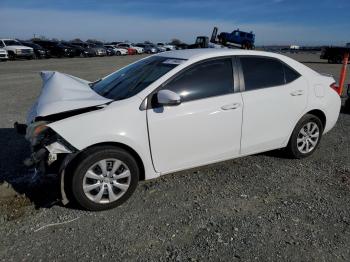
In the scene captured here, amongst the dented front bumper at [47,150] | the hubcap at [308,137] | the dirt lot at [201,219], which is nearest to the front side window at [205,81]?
the dirt lot at [201,219]

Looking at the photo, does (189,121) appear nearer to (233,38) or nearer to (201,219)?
(201,219)

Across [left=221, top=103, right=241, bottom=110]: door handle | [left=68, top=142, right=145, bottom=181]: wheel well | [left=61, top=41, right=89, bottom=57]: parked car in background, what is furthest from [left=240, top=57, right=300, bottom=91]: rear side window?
[left=61, top=41, right=89, bottom=57]: parked car in background

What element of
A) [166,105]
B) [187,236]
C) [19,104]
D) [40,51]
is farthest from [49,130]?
[40,51]

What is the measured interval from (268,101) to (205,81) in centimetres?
94

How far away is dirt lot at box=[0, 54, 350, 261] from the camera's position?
2998mm

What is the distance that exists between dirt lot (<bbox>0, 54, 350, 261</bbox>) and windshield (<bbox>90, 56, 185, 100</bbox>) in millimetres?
1211

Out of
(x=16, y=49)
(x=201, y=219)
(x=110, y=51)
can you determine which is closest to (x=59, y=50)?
(x=16, y=49)

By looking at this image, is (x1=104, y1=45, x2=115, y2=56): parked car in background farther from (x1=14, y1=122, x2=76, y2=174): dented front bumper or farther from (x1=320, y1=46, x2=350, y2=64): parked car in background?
(x1=14, y1=122, x2=76, y2=174): dented front bumper

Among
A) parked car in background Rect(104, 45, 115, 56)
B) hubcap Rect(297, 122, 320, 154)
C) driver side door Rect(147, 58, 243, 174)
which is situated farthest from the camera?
parked car in background Rect(104, 45, 115, 56)

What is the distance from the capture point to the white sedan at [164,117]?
3455mm

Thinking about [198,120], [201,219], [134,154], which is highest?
[198,120]

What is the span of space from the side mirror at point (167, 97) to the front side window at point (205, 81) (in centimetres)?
23

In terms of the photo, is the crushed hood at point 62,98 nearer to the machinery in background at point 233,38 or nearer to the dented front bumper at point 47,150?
the dented front bumper at point 47,150

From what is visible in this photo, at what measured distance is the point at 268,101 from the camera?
4.39m
